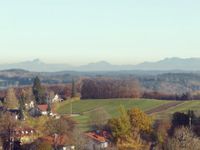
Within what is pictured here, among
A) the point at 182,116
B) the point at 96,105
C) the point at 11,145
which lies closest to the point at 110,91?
the point at 96,105

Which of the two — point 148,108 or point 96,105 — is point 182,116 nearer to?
point 148,108

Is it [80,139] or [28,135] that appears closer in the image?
[80,139]

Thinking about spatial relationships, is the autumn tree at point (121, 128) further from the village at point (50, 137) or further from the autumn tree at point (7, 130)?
the autumn tree at point (7, 130)

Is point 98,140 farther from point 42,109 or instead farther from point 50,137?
point 42,109

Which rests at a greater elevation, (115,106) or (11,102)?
(11,102)

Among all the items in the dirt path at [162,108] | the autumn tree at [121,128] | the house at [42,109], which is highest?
the autumn tree at [121,128]

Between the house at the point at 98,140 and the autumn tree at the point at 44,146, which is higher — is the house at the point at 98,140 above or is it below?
below

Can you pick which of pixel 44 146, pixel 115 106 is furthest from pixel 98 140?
pixel 115 106

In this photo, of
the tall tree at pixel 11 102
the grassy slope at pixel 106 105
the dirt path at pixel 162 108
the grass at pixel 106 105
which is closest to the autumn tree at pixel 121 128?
the dirt path at pixel 162 108

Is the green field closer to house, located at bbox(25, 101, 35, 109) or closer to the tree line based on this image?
house, located at bbox(25, 101, 35, 109)
